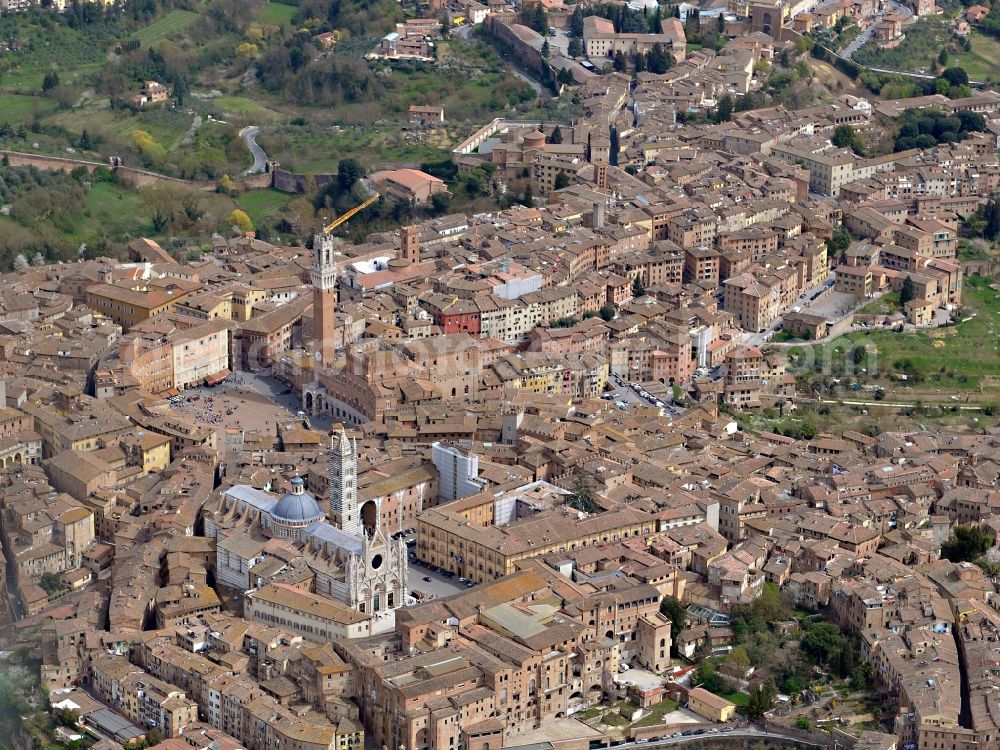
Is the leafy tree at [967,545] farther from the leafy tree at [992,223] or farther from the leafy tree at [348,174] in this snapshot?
the leafy tree at [348,174]

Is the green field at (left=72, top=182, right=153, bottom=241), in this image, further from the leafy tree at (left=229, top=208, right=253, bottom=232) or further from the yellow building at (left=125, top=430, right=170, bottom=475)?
the yellow building at (left=125, top=430, right=170, bottom=475)

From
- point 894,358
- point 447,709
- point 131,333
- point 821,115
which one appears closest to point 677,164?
point 821,115

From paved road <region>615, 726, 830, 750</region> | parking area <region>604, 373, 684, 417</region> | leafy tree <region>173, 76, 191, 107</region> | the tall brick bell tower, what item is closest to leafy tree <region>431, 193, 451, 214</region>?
the tall brick bell tower

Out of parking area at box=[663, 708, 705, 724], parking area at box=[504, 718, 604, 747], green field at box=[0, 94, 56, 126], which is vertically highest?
green field at box=[0, 94, 56, 126]

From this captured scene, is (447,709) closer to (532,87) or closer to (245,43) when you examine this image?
(532,87)

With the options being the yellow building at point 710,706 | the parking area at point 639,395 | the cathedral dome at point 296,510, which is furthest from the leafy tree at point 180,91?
the yellow building at point 710,706

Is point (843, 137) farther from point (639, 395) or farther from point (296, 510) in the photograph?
point (296, 510)
